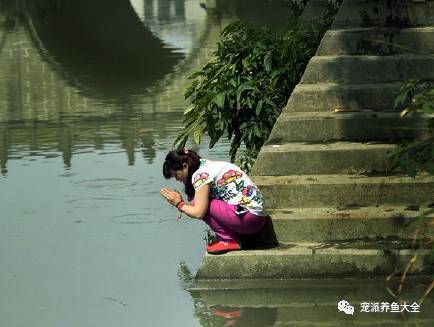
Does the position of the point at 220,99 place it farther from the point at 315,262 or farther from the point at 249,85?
the point at 315,262

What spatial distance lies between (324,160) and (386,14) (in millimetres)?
1907

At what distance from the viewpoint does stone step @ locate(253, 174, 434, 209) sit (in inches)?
415

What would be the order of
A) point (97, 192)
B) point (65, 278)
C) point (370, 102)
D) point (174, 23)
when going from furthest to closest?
point (174, 23)
point (97, 192)
point (370, 102)
point (65, 278)

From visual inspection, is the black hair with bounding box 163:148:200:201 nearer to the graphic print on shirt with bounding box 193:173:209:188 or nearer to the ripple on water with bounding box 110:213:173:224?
the graphic print on shirt with bounding box 193:173:209:188

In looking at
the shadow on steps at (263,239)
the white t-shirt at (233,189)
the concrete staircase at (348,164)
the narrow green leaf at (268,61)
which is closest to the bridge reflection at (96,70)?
the narrow green leaf at (268,61)

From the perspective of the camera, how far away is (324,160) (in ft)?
35.8

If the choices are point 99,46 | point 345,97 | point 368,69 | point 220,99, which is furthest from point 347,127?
point 99,46

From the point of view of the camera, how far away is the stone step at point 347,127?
11.1 meters

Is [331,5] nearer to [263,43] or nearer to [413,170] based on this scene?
[263,43]

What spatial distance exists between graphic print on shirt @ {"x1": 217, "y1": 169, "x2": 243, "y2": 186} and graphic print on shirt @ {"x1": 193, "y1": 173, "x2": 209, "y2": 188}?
0.13 meters

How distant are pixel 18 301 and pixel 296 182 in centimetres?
225

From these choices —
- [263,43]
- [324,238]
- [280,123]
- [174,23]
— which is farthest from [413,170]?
[174,23]

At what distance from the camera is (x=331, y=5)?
1585cm
